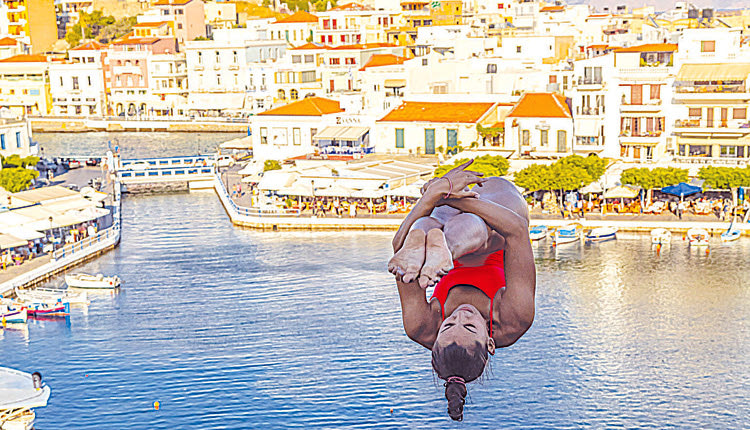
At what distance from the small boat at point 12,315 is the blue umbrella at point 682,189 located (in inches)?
1003

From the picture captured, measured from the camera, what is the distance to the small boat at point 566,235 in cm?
4016

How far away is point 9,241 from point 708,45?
30831 millimetres

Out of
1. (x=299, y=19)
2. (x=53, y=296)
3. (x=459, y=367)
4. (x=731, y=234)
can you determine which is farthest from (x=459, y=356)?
(x=299, y=19)

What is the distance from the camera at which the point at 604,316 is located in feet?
100

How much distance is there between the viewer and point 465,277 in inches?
166

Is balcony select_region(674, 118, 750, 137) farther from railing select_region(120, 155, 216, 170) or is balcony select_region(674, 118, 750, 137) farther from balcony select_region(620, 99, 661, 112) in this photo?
railing select_region(120, 155, 216, 170)

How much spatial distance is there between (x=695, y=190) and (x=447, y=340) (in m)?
40.3

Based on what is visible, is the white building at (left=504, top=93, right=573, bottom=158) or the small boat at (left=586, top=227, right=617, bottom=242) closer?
the small boat at (left=586, top=227, right=617, bottom=242)

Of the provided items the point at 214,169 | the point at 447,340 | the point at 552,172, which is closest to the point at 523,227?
the point at 447,340

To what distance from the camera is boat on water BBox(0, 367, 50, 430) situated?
879 inches

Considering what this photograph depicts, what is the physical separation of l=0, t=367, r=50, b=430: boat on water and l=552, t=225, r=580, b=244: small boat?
2211 cm

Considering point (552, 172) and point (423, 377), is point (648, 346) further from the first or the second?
point (552, 172)

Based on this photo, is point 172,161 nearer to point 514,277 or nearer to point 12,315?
point 12,315

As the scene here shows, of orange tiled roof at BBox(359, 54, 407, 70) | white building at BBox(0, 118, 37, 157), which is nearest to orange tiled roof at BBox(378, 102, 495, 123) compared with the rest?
orange tiled roof at BBox(359, 54, 407, 70)
